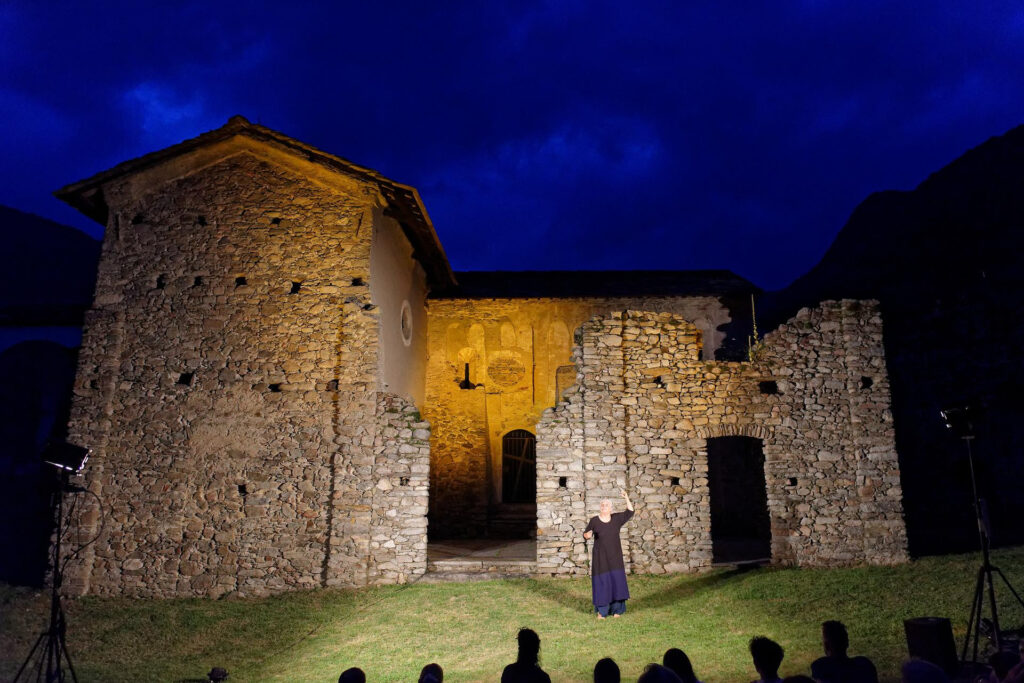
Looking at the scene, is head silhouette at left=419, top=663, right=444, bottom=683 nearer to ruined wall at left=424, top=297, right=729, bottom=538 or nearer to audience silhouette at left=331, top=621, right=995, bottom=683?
audience silhouette at left=331, top=621, right=995, bottom=683

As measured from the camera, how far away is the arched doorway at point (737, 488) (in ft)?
47.4

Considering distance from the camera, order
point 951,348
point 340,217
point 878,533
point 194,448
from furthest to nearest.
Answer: point 951,348
point 340,217
point 194,448
point 878,533

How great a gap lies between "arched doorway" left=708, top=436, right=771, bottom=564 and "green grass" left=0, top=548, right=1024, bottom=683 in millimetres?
4935

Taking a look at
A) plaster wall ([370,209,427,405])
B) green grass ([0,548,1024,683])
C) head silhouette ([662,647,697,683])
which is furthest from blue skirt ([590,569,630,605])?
plaster wall ([370,209,427,405])

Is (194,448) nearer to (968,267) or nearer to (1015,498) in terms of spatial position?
(1015,498)

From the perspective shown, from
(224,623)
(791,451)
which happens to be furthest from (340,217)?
(791,451)

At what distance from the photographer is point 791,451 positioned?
33.7 feet

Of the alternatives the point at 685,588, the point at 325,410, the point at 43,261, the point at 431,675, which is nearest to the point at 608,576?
the point at 685,588

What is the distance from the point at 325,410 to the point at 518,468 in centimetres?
658

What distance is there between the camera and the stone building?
397 inches

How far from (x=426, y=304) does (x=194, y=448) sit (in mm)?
7217

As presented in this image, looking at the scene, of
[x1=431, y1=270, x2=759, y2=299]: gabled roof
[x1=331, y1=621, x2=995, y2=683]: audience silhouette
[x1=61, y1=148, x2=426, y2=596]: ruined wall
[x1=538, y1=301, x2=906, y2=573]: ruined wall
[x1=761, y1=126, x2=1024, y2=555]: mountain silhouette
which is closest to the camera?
[x1=331, y1=621, x2=995, y2=683]: audience silhouette

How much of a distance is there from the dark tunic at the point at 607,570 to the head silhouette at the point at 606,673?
16.1ft

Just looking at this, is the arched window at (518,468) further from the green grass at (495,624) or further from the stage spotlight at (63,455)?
the stage spotlight at (63,455)
